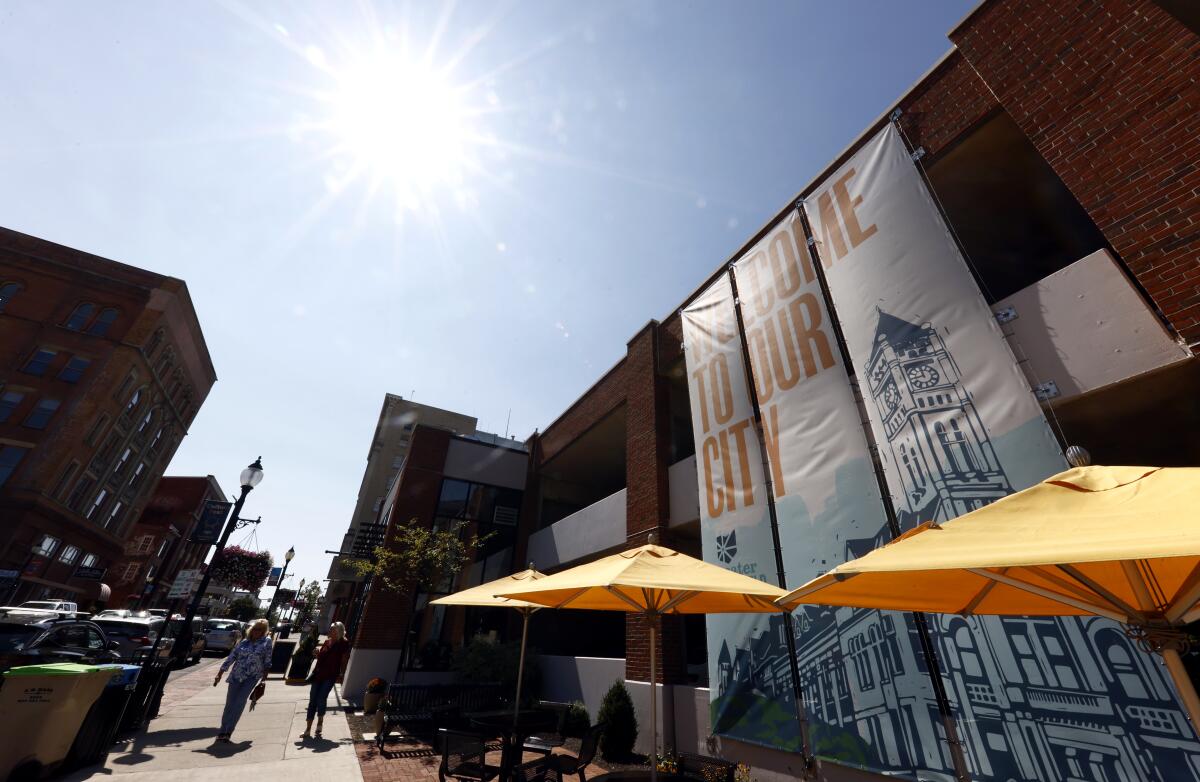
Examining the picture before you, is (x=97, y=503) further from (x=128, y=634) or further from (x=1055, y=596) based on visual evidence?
(x=1055, y=596)

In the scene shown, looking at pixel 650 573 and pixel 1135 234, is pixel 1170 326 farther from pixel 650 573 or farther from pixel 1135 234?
pixel 650 573

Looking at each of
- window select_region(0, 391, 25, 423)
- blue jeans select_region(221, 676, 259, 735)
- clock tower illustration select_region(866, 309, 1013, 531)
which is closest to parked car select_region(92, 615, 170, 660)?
blue jeans select_region(221, 676, 259, 735)

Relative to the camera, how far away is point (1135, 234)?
207 inches

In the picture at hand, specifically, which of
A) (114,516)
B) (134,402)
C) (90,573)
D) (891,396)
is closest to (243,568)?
(114,516)

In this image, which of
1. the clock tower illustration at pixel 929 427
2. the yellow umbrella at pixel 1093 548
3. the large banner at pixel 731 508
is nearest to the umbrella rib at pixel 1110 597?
the yellow umbrella at pixel 1093 548

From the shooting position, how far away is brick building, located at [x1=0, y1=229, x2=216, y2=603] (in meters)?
28.3

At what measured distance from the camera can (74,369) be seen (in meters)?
32.4

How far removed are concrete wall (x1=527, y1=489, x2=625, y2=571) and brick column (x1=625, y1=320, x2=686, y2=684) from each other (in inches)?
20.8

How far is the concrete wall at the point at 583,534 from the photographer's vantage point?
1258 centimetres

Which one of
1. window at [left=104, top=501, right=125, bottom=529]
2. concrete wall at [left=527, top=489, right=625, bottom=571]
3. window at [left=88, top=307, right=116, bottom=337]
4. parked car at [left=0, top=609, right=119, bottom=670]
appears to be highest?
window at [left=88, top=307, right=116, bottom=337]

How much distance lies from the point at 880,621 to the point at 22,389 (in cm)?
4754

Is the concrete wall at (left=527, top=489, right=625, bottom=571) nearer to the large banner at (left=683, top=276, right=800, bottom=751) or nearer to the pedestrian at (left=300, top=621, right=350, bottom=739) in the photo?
the large banner at (left=683, top=276, right=800, bottom=751)

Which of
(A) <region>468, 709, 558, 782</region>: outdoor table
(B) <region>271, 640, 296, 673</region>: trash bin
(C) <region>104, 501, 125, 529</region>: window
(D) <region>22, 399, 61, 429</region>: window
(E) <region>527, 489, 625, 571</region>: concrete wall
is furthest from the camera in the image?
(C) <region>104, 501, 125, 529</region>: window

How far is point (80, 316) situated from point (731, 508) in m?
47.9
